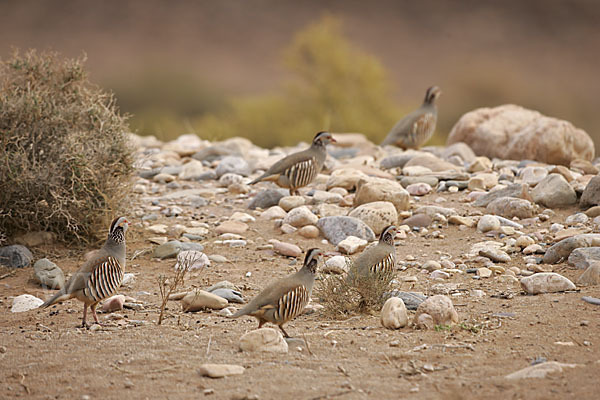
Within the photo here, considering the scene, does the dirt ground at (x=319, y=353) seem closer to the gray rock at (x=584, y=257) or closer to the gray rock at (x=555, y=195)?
the gray rock at (x=584, y=257)

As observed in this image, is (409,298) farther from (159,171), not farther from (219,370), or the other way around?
(159,171)

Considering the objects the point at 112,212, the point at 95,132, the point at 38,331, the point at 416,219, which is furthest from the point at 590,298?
the point at 95,132

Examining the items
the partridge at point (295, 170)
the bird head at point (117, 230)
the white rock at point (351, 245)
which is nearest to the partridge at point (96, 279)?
the bird head at point (117, 230)

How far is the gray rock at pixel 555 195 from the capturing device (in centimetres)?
791

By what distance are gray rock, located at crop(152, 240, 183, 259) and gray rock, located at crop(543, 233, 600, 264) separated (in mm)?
3750

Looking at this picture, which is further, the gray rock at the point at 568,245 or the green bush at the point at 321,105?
the green bush at the point at 321,105

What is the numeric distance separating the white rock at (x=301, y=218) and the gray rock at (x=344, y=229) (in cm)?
28

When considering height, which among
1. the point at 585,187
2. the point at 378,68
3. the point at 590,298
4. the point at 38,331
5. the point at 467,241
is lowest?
the point at 38,331

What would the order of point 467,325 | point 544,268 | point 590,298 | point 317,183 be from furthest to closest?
point 317,183 < point 544,268 < point 590,298 < point 467,325

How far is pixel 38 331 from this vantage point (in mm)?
4984

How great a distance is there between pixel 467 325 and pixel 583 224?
128 inches

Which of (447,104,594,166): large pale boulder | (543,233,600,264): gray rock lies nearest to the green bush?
(447,104,594,166): large pale boulder

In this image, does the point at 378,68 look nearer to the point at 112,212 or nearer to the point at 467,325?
the point at 112,212

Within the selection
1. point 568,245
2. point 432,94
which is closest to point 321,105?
point 432,94
